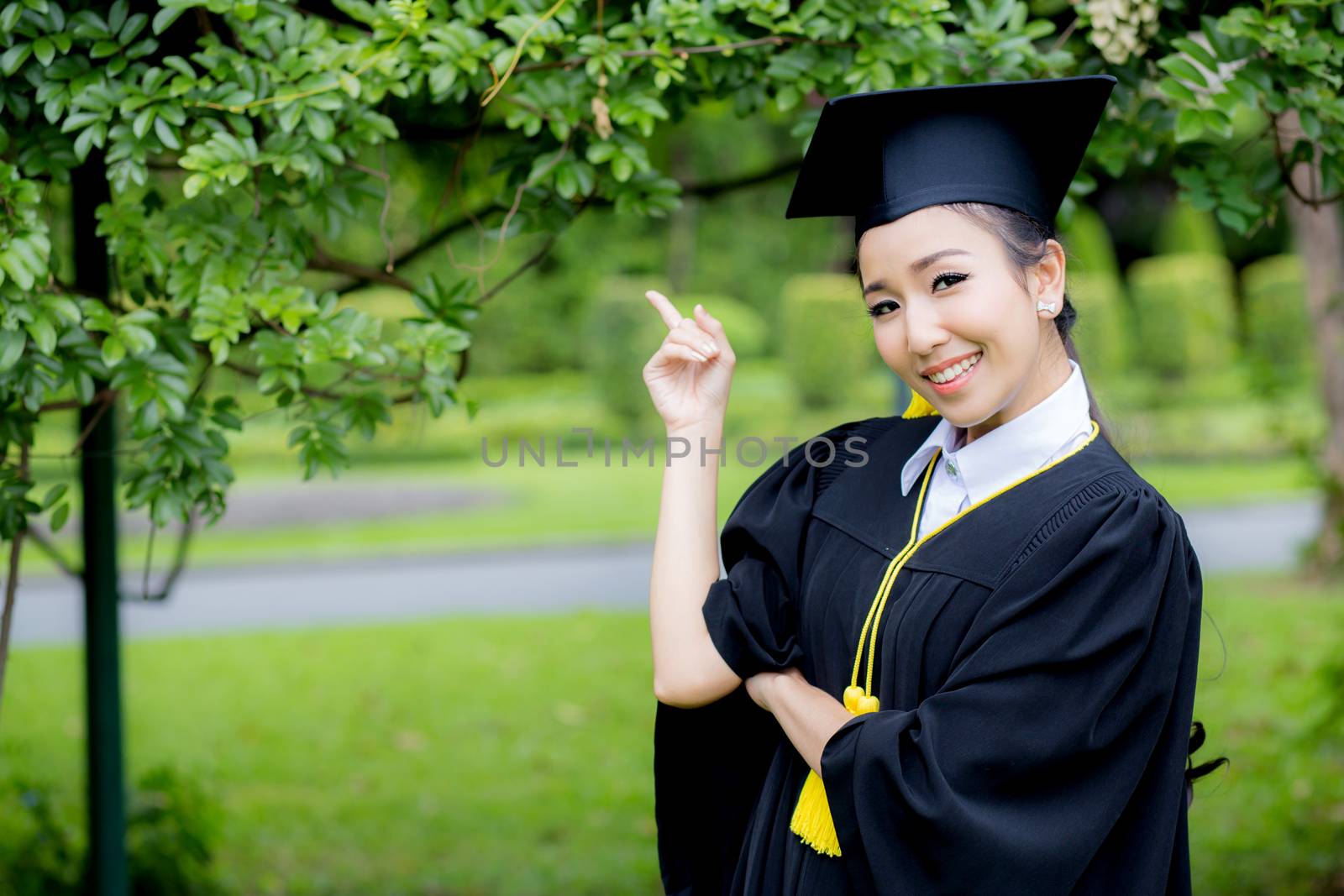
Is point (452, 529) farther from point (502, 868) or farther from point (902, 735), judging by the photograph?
point (902, 735)

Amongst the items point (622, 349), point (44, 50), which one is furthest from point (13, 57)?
point (622, 349)

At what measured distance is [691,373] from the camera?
173 centimetres

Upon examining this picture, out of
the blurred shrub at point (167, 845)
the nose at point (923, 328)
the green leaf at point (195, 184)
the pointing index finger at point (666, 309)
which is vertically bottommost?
the blurred shrub at point (167, 845)

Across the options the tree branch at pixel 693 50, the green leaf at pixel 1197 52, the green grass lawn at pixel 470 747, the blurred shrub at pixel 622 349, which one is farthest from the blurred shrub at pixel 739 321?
the green leaf at pixel 1197 52

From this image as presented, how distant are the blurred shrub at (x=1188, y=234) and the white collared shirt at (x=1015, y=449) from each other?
16.8 meters

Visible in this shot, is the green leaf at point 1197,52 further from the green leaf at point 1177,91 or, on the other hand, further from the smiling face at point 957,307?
the smiling face at point 957,307

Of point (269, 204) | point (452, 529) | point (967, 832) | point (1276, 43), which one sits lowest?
point (452, 529)

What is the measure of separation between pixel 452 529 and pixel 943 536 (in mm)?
9657

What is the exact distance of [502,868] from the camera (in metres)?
4.33

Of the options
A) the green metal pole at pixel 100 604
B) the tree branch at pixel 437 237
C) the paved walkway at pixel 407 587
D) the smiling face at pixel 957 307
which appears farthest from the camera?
the paved walkway at pixel 407 587

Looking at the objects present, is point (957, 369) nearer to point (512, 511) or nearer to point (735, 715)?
point (735, 715)

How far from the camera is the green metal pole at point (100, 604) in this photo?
2.61 m

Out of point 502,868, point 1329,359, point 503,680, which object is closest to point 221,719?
point 503,680

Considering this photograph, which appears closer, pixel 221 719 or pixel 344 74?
pixel 344 74
